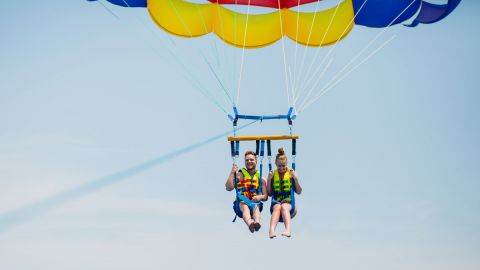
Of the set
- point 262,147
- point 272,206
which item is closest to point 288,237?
point 272,206

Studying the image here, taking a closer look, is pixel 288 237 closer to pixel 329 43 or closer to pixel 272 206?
pixel 272 206

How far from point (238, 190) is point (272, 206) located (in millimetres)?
489

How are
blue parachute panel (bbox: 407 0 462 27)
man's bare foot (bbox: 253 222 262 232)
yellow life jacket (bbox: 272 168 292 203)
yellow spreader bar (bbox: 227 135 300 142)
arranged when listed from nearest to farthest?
man's bare foot (bbox: 253 222 262 232), yellow spreader bar (bbox: 227 135 300 142), yellow life jacket (bbox: 272 168 292 203), blue parachute panel (bbox: 407 0 462 27)

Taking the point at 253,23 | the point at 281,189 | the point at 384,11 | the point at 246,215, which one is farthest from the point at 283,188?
the point at 384,11

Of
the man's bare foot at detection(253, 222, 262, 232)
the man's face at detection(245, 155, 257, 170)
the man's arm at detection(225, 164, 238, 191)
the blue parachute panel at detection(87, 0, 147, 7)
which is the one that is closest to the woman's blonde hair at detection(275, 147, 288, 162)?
the man's face at detection(245, 155, 257, 170)

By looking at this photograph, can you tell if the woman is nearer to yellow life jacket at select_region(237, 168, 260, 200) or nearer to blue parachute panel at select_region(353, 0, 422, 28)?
yellow life jacket at select_region(237, 168, 260, 200)

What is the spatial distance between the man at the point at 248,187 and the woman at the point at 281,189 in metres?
0.12

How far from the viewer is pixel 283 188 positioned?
337 inches

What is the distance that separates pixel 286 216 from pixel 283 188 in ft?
1.44

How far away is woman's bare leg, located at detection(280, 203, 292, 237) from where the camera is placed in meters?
8.08

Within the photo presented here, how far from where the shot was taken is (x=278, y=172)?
865 centimetres

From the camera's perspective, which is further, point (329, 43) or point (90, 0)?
point (329, 43)

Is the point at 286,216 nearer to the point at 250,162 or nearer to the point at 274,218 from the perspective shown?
the point at 274,218

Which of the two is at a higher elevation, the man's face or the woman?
the man's face
